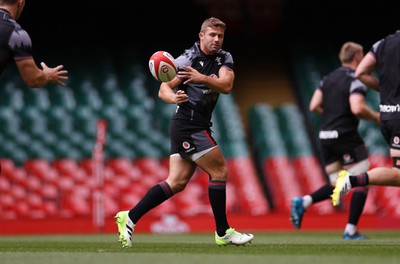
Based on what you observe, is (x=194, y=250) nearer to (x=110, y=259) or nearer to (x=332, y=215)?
(x=110, y=259)

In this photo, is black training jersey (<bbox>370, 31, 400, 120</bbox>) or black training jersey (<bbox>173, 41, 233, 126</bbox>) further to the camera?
black training jersey (<bbox>370, 31, 400, 120</bbox>)

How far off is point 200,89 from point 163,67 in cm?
42

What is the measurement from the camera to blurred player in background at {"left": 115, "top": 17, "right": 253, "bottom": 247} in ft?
24.5

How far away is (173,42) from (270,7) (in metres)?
2.45

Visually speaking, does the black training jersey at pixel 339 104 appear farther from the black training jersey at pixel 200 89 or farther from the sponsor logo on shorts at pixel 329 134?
the black training jersey at pixel 200 89

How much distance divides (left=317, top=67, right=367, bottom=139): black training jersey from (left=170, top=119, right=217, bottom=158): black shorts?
2859 millimetres

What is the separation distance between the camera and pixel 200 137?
24.5 ft

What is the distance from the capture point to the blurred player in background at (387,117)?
7.73m

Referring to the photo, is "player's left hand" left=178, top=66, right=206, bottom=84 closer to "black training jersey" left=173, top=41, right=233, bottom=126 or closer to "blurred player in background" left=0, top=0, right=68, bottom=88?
"black training jersey" left=173, top=41, right=233, bottom=126

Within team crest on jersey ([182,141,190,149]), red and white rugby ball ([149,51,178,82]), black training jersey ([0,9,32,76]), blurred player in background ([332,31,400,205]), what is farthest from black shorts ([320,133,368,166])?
black training jersey ([0,9,32,76])

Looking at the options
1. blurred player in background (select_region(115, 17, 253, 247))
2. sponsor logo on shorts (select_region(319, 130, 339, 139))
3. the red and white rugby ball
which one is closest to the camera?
the red and white rugby ball

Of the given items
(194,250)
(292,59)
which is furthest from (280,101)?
(194,250)

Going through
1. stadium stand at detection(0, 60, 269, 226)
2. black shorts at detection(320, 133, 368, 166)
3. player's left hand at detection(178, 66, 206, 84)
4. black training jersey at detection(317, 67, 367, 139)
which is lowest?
stadium stand at detection(0, 60, 269, 226)

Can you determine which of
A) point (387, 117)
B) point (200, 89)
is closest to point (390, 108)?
point (387, 117)
